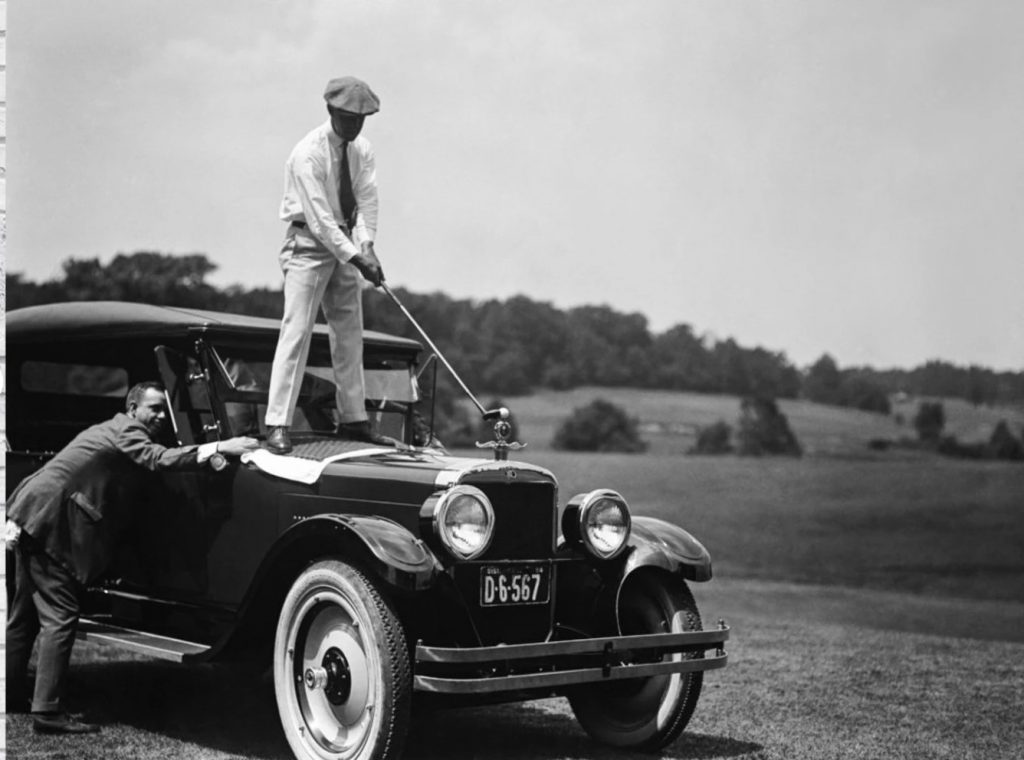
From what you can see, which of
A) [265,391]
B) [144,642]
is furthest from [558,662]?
[265,391]

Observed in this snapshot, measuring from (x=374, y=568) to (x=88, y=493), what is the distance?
152cm

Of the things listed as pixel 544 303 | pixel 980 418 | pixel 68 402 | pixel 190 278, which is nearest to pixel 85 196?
pixel 68 402

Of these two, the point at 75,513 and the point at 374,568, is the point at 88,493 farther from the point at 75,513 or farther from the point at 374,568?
the point at 374,568

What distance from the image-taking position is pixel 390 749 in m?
3.72

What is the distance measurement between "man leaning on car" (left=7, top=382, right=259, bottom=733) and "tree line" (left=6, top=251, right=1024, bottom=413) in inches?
150

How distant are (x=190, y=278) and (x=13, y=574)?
3.72 metres

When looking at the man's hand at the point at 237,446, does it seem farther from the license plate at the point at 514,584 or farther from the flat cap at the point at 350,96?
the flat cap at the point at 350,96

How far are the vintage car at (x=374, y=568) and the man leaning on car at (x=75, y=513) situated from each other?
137 mm

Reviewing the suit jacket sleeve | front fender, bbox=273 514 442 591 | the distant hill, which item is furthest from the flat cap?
the distant hill

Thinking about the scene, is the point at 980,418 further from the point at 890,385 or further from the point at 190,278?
the point at 190,278

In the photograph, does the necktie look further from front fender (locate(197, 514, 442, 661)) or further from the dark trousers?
the dark trousers

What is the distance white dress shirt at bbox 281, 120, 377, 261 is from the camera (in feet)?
15.6

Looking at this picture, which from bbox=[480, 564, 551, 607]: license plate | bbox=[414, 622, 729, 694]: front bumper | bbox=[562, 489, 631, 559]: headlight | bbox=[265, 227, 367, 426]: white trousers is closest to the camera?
bbox=[414, 622, 729, 694]: front bumper

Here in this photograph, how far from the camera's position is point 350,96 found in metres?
4.73
